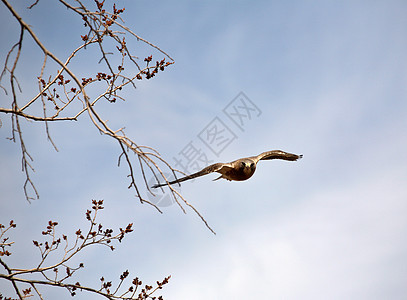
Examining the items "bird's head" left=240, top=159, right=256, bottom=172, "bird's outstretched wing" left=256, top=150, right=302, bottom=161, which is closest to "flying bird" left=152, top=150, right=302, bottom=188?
"bird's head" left=240, top=159, right=256, bottom=172

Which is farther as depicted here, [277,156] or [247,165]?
[277,156]

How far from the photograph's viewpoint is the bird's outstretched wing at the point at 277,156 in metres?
6.15

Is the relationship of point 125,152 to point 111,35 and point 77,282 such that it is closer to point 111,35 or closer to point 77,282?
point 111,35

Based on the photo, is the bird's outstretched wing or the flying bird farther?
the bird's outstretched wing

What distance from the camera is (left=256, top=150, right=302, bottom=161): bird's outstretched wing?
6148 mm

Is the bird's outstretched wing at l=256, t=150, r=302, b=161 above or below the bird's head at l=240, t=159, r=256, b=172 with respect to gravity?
above

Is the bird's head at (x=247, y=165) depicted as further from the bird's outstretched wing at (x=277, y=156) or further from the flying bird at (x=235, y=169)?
the bird's outstretched wing at (x=277, y=156)

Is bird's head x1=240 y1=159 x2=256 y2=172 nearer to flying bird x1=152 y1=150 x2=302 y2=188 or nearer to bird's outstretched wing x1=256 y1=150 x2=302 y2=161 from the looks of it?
flying bird x1=152 y1=150 x2=302 y2=188

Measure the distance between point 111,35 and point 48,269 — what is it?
2338 mm

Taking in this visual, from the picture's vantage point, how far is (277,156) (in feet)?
22.2

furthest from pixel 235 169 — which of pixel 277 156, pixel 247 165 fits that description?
pixel 277 156

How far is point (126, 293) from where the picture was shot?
13.3 feet

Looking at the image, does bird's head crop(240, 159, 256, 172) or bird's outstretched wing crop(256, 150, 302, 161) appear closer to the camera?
bird's head crop(240, 159, 256, 172)

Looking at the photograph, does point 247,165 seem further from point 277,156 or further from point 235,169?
point 277,156
